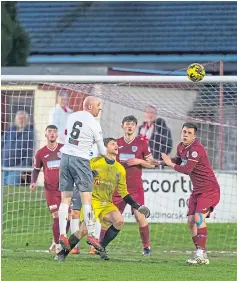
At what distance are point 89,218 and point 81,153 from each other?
2.63 feet

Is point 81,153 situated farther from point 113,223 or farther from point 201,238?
point 201,238

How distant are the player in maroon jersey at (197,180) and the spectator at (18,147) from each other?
4480 millimetres

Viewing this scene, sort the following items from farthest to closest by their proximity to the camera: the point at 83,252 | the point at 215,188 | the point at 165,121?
1. the point at 165,121
2. the point at 83,252
3. the point at 215,188

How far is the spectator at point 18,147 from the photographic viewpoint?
18406 millimetres

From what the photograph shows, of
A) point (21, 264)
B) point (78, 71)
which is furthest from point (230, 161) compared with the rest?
point (21, 264)

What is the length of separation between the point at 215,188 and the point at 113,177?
1348 millimetres

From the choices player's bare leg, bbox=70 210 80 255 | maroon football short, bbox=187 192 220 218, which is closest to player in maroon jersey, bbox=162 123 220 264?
maroon football short, bbox=187 192 220 218

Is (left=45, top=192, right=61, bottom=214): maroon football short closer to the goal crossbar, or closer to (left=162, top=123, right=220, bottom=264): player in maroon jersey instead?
the goal crossbar

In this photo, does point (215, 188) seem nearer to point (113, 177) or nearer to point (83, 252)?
point (113, 177)

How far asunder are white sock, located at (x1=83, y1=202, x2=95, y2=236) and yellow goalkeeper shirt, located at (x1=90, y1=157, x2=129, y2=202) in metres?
0.95

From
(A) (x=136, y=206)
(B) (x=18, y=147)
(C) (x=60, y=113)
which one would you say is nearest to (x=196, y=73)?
(A) (x=136, y=206)

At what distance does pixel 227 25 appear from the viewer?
30.3 metres

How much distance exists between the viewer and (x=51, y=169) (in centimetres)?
1623

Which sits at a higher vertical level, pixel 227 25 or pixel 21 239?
pixel 227 25
